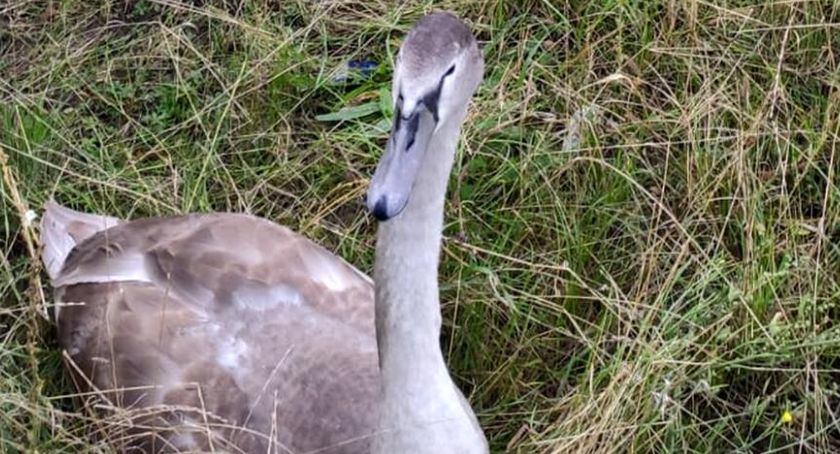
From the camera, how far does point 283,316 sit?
302 centimetres

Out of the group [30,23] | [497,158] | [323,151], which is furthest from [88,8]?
[497,158]

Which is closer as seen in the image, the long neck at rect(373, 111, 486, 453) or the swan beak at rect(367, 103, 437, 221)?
the swan beak at rect(367, 103, 437, 221)

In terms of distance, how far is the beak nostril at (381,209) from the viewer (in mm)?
2203

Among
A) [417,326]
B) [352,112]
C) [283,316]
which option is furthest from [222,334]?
[352,112]

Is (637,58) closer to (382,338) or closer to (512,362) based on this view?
(512,362)

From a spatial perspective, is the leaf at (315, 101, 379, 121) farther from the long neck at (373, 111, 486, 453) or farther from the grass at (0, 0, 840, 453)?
the long neck at (373, 111, 486, 453)

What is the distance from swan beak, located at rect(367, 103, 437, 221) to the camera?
222cm

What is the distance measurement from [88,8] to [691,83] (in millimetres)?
1499

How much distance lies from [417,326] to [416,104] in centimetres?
40

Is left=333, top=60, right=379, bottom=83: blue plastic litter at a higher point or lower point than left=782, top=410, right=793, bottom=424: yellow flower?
higher

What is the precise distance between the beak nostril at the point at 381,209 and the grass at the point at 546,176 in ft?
2.20

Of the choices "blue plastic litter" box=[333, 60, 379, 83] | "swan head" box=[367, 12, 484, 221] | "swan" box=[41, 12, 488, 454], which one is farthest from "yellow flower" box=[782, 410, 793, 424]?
"blue plastic litter" box=[333, 60, 379, 83]

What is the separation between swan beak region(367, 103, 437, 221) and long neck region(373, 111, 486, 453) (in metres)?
0.08

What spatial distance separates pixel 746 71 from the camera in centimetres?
357
